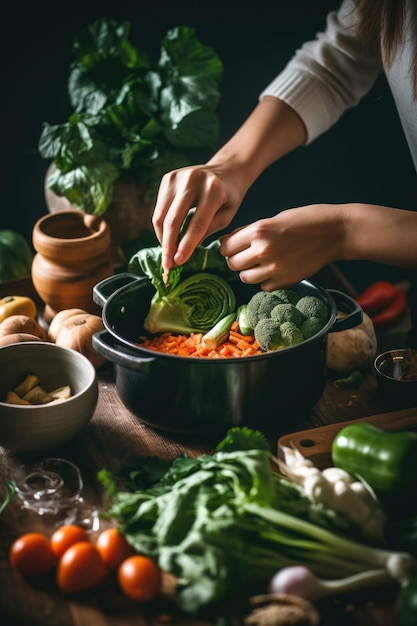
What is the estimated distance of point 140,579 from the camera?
110 cm

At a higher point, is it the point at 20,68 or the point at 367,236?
the point at 20,68

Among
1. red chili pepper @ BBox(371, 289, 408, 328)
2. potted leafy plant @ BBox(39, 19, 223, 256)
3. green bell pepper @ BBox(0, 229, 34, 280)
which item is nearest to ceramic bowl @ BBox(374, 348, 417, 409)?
red chili pepper @ BBox(371, 289, 408, 328)

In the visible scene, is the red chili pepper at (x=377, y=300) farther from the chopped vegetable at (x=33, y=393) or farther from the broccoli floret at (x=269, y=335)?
the chopped vegetable at (x=33, y=393)

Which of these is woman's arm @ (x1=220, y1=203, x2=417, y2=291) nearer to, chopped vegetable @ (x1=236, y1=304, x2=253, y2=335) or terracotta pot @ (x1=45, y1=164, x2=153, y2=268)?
chopped vegetable @ (x1=236, y1=304, x2=253, y2=335)

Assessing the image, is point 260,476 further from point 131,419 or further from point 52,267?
point 52,267

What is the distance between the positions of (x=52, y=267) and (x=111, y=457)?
2.16 ft

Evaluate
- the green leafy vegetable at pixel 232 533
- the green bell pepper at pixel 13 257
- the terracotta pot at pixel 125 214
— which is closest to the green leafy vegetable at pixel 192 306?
the green leafy vegetable at pixel 232 533

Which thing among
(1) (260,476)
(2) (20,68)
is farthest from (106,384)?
(2) (20,68)

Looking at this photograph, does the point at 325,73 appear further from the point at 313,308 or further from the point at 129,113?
the point at 313,308

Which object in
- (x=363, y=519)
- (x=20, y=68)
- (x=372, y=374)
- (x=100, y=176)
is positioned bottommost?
(x=372, y=374)

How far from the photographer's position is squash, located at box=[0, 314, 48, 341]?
5.63 feet

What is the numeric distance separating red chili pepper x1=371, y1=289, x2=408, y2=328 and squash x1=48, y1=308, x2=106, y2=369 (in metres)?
0.83

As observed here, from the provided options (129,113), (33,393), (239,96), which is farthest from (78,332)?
(239,96)

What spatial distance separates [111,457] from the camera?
1.44m
